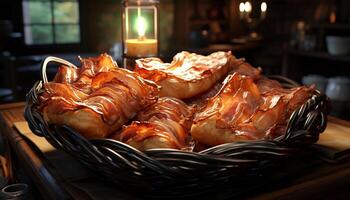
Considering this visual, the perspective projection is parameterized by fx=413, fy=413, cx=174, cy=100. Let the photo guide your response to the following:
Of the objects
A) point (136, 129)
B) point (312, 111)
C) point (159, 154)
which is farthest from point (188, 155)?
point (312, 111)

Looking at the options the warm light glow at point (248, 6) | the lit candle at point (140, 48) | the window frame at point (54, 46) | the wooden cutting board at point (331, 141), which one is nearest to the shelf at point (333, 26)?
the warm light glow at point (248, 6)

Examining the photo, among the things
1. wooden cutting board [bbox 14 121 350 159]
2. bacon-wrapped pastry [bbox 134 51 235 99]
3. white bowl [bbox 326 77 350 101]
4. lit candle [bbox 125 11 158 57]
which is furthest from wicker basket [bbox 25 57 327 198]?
white bowl [bbox 326 77 350 101]

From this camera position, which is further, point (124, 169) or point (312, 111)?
point (312, 111)

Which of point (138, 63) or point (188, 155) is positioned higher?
point (138, 63)

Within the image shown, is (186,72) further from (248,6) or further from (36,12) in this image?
(36,12)

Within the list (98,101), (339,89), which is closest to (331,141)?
(98,101)

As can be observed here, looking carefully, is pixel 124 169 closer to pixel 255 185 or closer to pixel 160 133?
pixel 160 133
